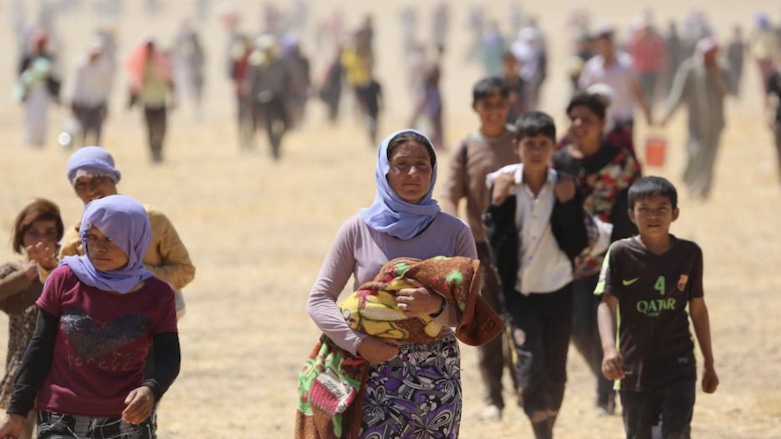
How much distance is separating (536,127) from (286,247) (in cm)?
838

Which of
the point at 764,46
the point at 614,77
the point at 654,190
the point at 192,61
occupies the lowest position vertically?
the point at 654,190

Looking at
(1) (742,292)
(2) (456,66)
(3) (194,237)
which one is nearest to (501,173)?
(1) (742,292)

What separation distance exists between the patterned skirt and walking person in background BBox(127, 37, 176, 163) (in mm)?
17858

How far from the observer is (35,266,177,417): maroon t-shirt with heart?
16.3ft

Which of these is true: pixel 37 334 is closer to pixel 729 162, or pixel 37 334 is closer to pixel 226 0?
pixel 729 162

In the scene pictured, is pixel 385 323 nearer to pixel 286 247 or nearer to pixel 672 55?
pixel 286 247

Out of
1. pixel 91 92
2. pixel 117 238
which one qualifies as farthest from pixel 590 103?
pixel 91 92

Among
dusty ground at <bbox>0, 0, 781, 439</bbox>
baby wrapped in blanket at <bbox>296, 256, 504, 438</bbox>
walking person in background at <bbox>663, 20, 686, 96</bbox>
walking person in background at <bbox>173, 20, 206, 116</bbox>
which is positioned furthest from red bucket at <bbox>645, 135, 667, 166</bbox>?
walking person in background at <bbox>173, 20, 206, 116</bbox>

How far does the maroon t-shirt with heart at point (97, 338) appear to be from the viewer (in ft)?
16.3

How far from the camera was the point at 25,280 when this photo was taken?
6.17 meters

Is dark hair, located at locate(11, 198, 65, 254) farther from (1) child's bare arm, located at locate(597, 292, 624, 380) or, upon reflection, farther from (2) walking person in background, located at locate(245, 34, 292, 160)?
(2) walking person in background, located at locate(245, 34, 292, 160)

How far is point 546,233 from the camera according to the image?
7.05 meters

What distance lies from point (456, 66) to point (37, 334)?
44.2m

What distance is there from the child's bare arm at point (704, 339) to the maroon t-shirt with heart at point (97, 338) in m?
2.10
